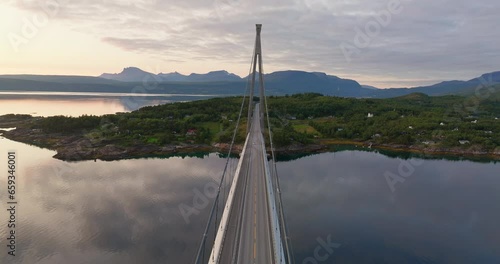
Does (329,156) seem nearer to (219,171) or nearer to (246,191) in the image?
(219,171)

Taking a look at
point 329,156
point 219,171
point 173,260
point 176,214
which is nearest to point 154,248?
point 173,260

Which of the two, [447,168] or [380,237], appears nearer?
[380,237]

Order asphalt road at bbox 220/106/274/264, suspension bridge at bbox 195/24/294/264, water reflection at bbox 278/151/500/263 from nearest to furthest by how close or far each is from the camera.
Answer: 1. suspension bridge at bbox 195/24/294/264
2. asphalt road at bbox 220/106/274/264
3. water reflection at bbox 278/151/500/263

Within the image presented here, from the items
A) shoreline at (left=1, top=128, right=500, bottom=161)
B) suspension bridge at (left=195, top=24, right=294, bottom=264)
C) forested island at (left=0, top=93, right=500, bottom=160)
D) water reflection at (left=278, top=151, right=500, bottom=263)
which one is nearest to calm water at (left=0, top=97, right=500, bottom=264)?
water reflection at (left=278, top=151, right=500, bottom=263)

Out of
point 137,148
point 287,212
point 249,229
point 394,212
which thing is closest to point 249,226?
point 249,229

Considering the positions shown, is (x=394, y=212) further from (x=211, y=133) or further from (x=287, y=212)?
(x=211, y=133)

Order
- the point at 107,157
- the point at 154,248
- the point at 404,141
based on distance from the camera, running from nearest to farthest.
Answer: the point at 154,248 → the point at 107,157 → the point at 404,141

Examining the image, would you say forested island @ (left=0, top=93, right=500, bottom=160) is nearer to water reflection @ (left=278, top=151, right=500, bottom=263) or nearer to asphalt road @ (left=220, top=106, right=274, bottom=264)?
water reflection @ (left=278, top=151, right=500, bottom=263)
